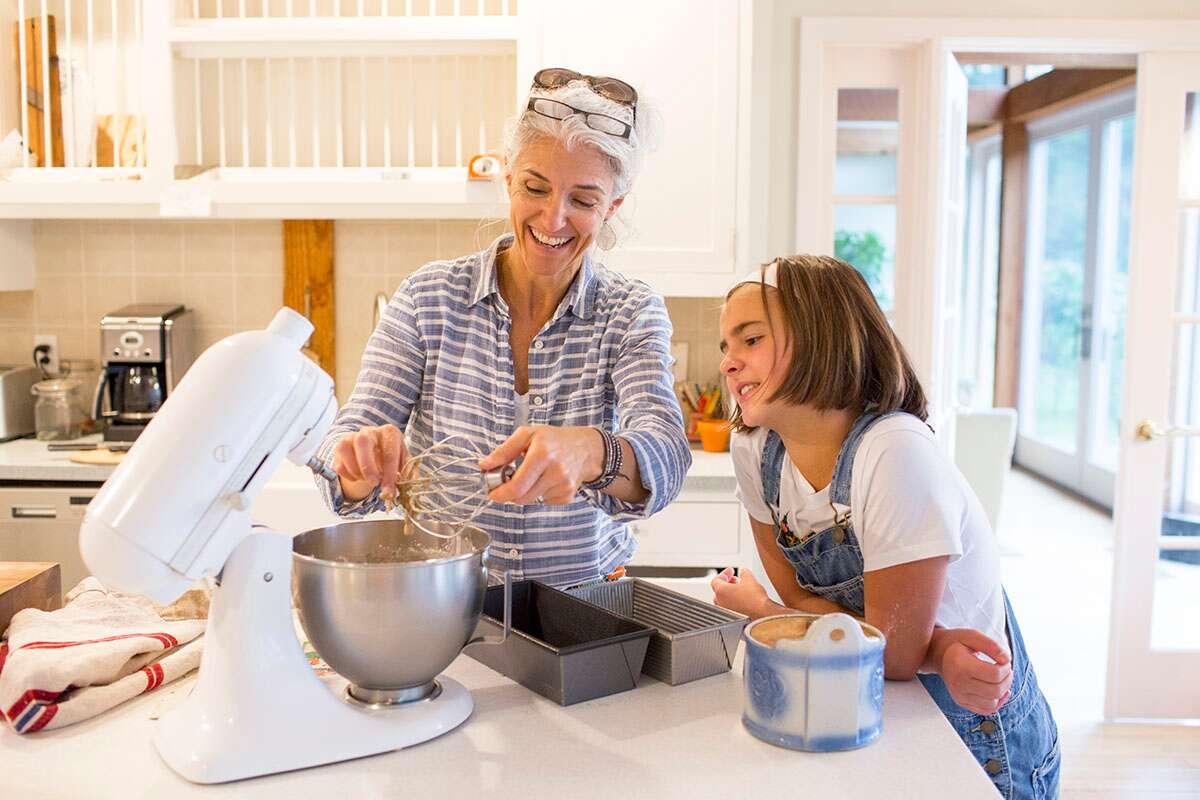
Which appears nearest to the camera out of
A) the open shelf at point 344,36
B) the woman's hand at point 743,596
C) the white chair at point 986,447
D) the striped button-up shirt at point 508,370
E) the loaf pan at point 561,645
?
the loaf pan at point 561,645

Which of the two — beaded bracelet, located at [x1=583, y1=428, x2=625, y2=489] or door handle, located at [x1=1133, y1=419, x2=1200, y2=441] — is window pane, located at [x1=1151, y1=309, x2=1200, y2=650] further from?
beaded bracelet, located at [x1=583, y1=428, x2=625, y2=489]

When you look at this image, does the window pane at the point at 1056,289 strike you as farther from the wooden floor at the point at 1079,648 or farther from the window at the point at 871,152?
the window at the point at 871,152

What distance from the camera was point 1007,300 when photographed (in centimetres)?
870

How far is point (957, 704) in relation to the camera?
1.43 metres

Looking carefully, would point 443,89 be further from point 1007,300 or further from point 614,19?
point 1007,300

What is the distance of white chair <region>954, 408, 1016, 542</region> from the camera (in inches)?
218

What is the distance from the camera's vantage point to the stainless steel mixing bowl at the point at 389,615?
116 cm

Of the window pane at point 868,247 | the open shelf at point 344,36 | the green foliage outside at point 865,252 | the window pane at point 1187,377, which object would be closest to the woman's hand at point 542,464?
the open shelf at point 344,36

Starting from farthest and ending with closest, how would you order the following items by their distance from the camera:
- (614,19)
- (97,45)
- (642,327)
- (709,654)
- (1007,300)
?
(1007,300) < (97,45) < (614,19) < (642,327) < (709,654)

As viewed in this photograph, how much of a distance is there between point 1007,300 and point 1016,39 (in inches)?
220

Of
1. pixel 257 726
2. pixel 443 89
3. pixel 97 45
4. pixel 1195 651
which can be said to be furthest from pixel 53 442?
pixel 1195 651

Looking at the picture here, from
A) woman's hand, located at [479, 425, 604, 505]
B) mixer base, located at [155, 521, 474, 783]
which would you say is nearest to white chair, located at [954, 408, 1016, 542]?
woman's hand, located at [479, 425, 604, 505]

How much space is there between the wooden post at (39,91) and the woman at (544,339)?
206 centimetres

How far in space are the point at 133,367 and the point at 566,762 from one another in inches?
100
